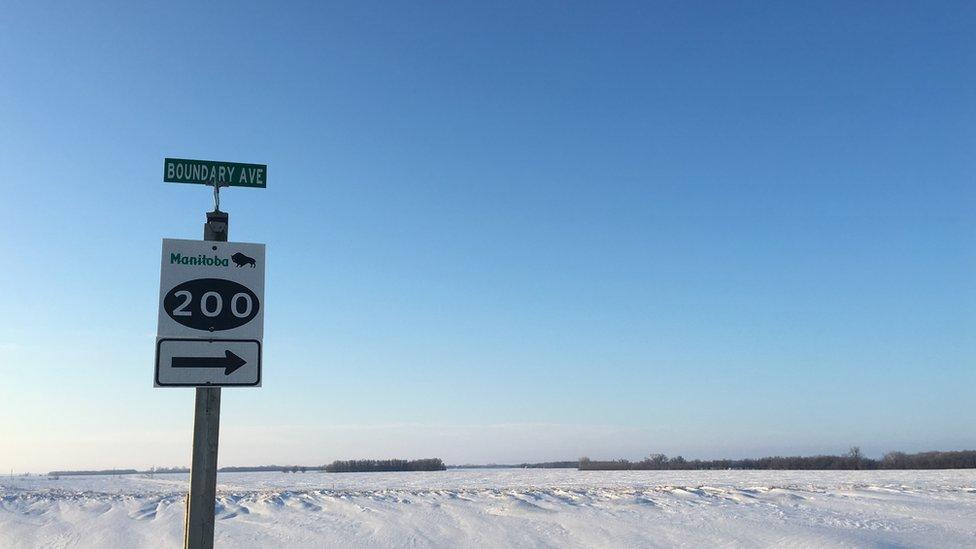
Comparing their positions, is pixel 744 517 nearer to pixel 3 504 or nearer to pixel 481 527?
pixel 481 527

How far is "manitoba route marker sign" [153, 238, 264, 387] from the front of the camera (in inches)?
145

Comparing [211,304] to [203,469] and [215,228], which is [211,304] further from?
[203,469]

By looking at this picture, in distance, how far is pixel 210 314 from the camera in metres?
3.77

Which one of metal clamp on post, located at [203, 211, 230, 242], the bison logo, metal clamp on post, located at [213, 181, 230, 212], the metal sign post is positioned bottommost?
the metal sign post

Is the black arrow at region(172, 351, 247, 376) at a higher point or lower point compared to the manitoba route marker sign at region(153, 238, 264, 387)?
lower

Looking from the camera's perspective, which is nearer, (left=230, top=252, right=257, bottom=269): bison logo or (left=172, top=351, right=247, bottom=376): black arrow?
(left=172, top=351, right=247, bottom=376): black arrow

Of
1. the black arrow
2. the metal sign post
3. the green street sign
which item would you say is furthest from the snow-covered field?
the green street sign

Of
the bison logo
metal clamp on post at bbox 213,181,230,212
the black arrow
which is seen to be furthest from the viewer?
metal clamp on post at bbox 213,181,230,212

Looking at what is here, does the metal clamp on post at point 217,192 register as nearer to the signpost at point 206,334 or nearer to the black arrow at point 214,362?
the signpost at point 206,334

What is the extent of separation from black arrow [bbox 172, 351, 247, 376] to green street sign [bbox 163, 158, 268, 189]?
1.04 m

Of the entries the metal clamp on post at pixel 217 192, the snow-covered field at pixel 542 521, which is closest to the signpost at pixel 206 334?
the metal clamp on post at pixel 217 192

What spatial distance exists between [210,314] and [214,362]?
26cm

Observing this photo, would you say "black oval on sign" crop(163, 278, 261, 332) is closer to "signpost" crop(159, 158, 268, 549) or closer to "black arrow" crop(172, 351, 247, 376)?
"signpost" crop(159, 158, 268, 549)

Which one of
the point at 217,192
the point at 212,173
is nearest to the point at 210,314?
the point at 217,192
